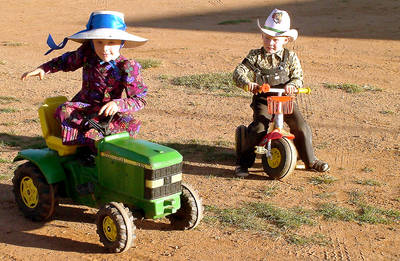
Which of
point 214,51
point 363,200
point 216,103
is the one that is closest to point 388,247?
point 363,200

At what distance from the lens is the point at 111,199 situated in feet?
16.9

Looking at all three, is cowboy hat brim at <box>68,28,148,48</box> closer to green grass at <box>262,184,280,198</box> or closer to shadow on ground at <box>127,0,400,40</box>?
green grass at <box>262,184,280,198</box>

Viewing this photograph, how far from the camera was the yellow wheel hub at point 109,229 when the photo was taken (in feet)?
15.8

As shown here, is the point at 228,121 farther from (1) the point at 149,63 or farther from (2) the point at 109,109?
(2) the point at 109,109

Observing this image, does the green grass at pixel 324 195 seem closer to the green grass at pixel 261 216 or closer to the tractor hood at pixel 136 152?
the green grass at pixel 261 216

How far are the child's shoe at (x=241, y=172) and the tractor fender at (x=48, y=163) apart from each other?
6.66 feet

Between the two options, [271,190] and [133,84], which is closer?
[133,84]

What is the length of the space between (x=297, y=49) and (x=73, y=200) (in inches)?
329

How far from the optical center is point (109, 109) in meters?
5.00

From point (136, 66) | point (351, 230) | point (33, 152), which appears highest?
point (136, 66)

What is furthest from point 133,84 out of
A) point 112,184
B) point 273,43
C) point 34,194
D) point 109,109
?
point 273,43

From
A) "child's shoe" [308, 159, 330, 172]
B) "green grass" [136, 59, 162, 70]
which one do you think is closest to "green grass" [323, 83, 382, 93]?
"green grass" [136, 59, 162, 70]

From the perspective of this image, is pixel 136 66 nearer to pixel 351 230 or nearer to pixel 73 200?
pixel 73 200

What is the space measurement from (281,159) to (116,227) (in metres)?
2.28
